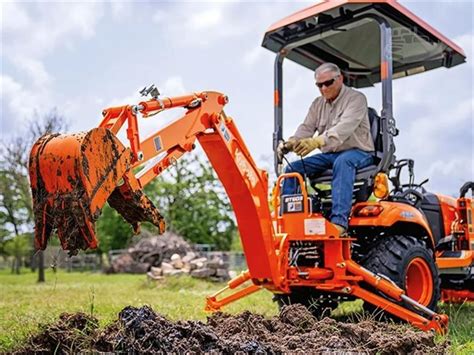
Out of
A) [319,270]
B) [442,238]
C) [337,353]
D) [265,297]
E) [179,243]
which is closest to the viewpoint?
[337,353]

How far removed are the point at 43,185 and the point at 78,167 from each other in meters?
0.27

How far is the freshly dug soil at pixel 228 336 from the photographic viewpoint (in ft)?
10.0

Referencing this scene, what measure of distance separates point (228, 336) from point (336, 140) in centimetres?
230

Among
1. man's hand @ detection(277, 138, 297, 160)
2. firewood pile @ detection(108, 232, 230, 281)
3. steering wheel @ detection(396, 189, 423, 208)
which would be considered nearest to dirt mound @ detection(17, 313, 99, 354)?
man's hand @ detection(277, 138, 297, 160)

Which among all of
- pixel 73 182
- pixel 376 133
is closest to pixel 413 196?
pixel 376 133

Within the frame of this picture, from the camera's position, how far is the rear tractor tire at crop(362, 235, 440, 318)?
5059mm

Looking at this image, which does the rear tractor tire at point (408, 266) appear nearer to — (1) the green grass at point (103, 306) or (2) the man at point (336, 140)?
(2) the man at point (336, 140)

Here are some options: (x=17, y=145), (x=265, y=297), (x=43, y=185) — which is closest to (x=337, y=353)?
(x=43, y=185)

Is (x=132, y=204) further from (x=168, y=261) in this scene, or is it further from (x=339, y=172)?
(x=168, y=261)

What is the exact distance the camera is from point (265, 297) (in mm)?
8875

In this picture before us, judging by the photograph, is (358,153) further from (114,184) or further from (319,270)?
(114,184)

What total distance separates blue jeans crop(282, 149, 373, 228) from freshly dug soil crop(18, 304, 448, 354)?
113 cm

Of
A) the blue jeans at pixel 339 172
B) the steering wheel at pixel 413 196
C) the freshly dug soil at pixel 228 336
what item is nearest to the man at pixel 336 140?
the blue jeans at pixel 339 172

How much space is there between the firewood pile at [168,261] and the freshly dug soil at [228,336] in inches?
368
